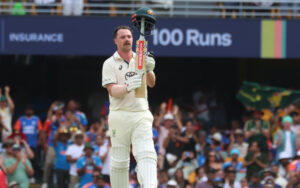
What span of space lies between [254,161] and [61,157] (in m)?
3.76

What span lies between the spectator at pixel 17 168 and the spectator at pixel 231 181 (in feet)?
11.9

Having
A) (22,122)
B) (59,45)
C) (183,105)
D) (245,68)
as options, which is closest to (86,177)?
→ (22,122)

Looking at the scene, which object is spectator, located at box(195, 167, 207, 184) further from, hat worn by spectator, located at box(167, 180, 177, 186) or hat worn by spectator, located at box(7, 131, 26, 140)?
hat worn by spectator, located at box(7, 131, 26, 140)

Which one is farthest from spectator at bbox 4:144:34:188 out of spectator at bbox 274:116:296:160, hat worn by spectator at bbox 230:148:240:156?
spectator at bbox 274:116:296:160

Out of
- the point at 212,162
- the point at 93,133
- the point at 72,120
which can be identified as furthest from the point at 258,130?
the point at 72,120

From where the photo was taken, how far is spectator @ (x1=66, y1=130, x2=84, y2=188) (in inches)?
589

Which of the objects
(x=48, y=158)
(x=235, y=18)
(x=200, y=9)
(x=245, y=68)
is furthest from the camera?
(x=245, y=68)

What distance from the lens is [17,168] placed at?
14344 millimetres

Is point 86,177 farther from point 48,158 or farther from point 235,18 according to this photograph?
point 235,18

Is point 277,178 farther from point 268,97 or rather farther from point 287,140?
point 268,97

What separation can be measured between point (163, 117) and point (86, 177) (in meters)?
2.35

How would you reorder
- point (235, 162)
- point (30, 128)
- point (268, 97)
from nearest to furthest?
point (235, 162)
point (30, 128)
point (268, 97)

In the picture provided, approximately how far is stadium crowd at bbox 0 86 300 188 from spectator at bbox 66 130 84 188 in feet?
0.06

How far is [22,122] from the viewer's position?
16.4 m
